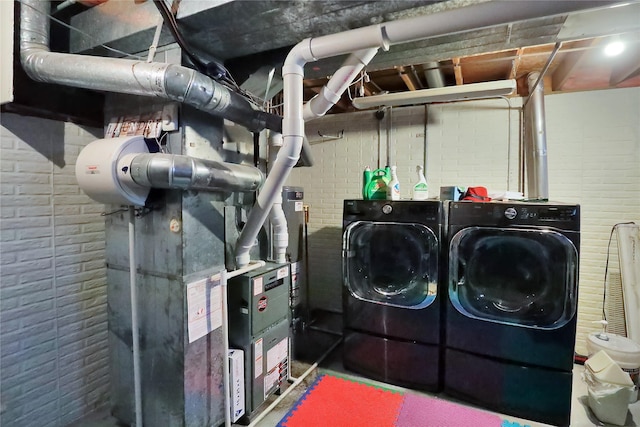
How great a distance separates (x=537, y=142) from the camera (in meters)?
2.95

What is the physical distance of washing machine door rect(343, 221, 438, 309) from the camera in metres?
2.64

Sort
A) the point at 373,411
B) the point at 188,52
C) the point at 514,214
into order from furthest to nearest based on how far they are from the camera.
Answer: the point at 373,411, the point at 514,214, the point at 188,52

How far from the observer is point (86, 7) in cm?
202

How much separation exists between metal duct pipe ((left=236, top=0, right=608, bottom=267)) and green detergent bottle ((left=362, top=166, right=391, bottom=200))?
127 cm

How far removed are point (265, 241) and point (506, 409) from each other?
2.28 metres

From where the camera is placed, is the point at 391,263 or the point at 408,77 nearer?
the point at 391,263

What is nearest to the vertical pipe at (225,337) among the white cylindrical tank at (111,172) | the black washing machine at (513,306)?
the white cylindrical tank at (111,172)

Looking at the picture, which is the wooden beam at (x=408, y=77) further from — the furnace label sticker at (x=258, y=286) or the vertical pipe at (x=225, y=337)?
the vertical pipe at (x=225, y=337)

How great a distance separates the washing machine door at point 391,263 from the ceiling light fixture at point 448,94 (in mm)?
1262

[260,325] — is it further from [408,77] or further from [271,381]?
→ [408,77]

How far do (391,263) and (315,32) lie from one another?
197cm

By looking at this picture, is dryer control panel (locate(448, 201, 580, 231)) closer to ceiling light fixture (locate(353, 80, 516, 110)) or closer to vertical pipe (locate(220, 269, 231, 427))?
ceiling light fixture (locate(353, 80, 516, 110))

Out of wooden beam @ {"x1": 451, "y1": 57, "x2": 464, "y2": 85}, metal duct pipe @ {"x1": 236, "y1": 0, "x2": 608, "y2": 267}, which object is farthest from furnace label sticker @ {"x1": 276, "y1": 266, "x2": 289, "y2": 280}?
wooden beam @ {"x1": 451, "y1": 57, "x2": 464, "y2": 85}

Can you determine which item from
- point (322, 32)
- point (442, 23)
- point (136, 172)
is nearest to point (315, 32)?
point (322, 32)
